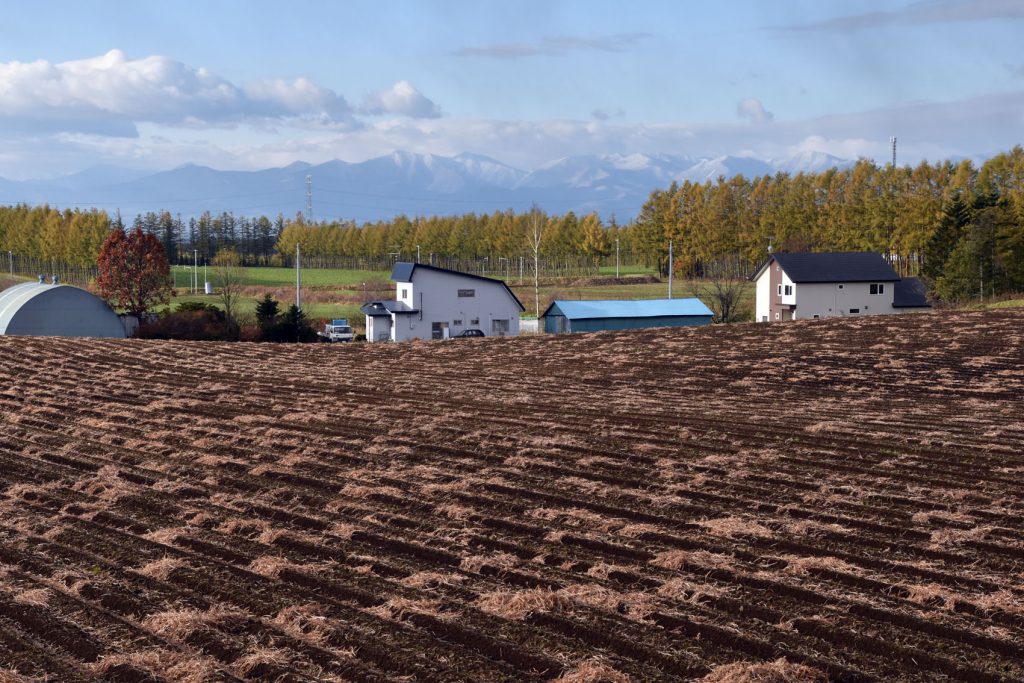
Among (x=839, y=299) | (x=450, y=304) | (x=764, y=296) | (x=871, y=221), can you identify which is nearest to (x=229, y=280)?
(x=450, y=304)

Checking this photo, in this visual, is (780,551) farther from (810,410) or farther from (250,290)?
(250,290)

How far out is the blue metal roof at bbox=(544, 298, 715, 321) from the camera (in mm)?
48656

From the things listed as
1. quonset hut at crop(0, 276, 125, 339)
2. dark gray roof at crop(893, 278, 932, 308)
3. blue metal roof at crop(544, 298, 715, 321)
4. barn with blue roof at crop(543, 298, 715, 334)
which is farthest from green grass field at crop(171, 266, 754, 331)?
dark gray roof at crop(893, 278, 932, 308)

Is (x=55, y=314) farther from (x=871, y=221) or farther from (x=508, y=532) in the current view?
(x=871, y=221)

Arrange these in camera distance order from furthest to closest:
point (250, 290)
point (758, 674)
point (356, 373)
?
point (250, 290) < point (356, 373) < point (758, 674)

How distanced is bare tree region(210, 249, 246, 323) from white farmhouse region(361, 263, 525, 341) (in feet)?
25.8

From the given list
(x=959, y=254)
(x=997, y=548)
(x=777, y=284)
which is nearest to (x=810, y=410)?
(x=997, y=548)

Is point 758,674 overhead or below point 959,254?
below

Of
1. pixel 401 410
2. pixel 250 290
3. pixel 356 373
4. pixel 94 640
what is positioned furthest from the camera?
pixel 250 290

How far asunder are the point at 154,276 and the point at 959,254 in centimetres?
4701

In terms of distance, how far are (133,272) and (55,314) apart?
9.56 m

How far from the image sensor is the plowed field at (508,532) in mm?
7527

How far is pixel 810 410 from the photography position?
63.1ft

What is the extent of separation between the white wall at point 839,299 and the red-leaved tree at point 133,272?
36.1 m
